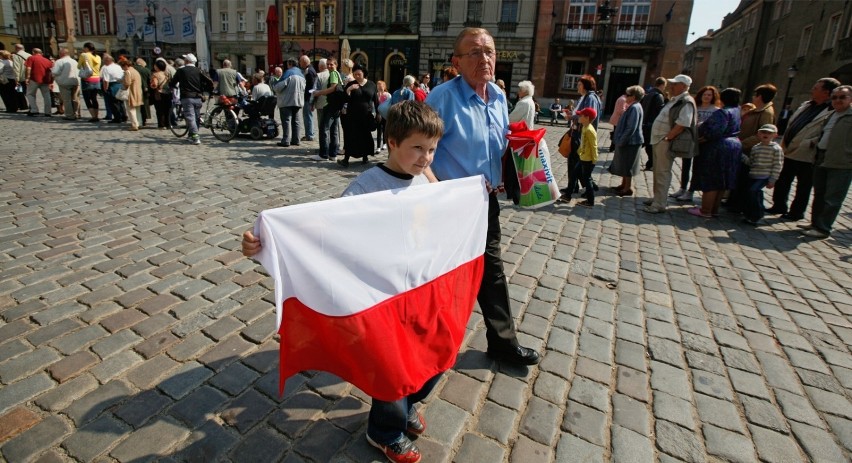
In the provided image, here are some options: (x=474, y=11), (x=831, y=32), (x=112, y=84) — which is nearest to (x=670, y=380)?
(x=112, y=84)

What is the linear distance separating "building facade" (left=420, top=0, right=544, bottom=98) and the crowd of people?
25582 mm

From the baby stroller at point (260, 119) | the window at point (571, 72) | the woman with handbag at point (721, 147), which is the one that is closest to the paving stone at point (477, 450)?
the woman with handbag at point (721, 147)

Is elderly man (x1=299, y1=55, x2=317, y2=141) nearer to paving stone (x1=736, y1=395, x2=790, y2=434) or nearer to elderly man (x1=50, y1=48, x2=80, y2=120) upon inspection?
elderly man (x1=50, y1=48, x2=80, y2=120)

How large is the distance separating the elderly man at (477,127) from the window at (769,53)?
4182cm

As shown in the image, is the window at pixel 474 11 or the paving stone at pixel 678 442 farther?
the window at pixel 474 11

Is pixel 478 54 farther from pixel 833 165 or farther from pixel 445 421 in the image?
pixel 833 165

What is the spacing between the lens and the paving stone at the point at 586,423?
7.79ft

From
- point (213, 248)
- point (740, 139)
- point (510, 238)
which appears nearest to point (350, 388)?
point (213, 248)

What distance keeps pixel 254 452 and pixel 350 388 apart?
65 cm

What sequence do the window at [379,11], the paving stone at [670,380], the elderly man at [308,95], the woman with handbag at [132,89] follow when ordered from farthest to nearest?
1. the window at [379,11]
2. the woman with handbag at [132,89]
3. the elderly man at [308,95]
4. the paving stone at [670,380]

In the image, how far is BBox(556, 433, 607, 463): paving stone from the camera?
2.22 m

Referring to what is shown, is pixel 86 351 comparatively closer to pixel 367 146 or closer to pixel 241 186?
pixel 241 186

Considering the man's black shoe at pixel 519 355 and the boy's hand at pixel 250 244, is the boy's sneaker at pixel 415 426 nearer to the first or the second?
the man's black shoe at pixel 519 355

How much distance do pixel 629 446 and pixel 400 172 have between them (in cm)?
181
